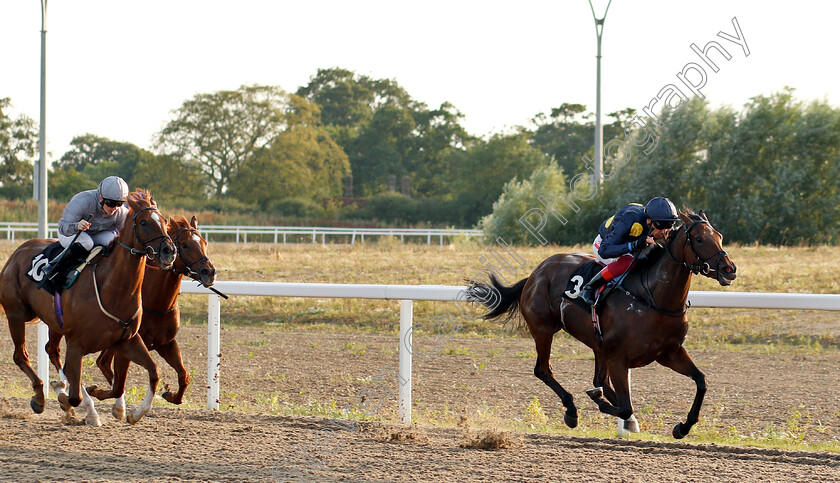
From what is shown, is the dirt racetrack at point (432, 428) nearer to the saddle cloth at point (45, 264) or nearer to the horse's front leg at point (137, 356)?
the horse's front leg at point (137, 356)

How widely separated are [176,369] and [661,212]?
348cm

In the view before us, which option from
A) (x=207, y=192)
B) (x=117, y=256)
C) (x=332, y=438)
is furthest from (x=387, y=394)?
(x=207, y=192)

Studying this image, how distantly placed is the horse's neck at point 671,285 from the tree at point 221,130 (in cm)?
3836

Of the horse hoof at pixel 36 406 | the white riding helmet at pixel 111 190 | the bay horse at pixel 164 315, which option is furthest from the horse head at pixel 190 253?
the horse hoof at pixel 36 406

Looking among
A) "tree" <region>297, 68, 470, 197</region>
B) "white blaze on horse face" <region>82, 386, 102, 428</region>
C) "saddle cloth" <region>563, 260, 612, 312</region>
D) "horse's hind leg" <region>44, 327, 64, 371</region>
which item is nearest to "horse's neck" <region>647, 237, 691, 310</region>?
"saddle cloth" <region>563, 260, 612, 312</region>

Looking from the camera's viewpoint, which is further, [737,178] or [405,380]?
[737,178]

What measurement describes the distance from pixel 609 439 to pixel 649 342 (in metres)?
0.83

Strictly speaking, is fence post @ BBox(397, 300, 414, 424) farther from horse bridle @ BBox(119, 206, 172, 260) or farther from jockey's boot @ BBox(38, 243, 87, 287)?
jockey's boot @ BBox(38, 243, 87, 287)

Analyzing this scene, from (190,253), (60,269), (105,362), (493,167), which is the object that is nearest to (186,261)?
(190,253)

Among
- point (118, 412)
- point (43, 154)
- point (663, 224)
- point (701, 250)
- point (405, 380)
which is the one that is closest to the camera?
point (701, 250)

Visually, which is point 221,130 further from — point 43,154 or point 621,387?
point 621,387

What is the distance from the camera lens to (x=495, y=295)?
21.2 ft

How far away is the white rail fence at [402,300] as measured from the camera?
569 cm

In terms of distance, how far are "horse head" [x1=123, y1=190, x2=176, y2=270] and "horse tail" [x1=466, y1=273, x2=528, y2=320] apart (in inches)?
91.8
